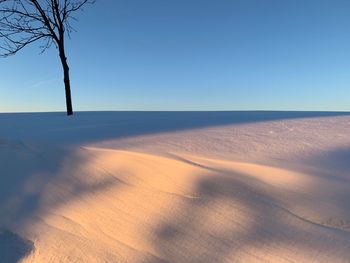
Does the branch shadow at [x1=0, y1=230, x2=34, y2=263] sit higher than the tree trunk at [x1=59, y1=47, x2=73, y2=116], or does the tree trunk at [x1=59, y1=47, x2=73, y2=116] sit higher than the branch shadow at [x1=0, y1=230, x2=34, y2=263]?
the tree trunk at [x1=59, y1=47, x2=73, y2=116]

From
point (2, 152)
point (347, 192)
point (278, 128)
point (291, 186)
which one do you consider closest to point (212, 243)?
point (291, 186)

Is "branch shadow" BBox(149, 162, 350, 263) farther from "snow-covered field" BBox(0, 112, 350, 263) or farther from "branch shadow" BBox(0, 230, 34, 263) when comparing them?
"branch shadow" BBox(0, 230, 34, 263)

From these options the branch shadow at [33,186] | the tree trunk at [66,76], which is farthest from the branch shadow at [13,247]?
the tree trunk at [66,76]

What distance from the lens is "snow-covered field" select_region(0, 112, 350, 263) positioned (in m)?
1.76

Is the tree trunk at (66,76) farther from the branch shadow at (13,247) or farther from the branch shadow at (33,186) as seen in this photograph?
the branch shadow at (13,247)

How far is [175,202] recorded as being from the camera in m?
2.08

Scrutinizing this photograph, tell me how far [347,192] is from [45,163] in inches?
77.9

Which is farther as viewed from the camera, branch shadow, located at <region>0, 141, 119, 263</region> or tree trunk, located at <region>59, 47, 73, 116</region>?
tree trunk, located at <region>59, 47, 73, 116</region>

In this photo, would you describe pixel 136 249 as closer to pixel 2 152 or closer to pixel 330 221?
pixel 330 221

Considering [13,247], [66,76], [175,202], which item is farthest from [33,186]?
[66,76]

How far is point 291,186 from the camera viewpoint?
84.3 inches

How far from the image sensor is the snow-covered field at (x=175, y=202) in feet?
5.76

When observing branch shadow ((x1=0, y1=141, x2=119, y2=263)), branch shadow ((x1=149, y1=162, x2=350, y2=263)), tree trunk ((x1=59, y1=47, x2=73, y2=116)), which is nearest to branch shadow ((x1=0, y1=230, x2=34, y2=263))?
branch shadow ((x1=0, y1=141, x2=119, y2=263))

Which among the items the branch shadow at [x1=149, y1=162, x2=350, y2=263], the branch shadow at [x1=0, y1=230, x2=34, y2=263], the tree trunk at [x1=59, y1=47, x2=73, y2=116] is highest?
the tree trunk at [x1=59, y1=47, x2=73, y2=116]
